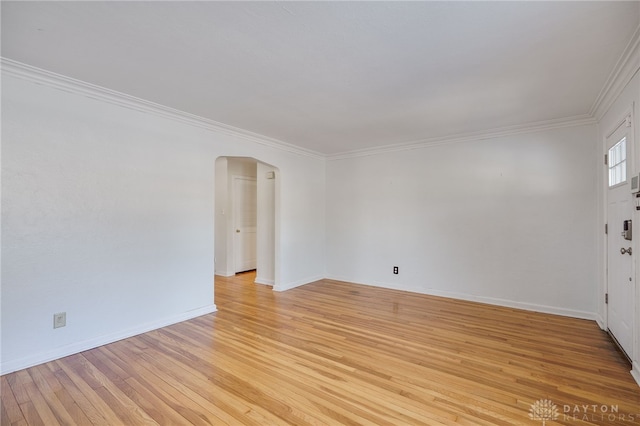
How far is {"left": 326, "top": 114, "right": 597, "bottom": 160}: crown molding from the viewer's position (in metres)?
3.63

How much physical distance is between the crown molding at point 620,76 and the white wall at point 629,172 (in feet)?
A: 0.14

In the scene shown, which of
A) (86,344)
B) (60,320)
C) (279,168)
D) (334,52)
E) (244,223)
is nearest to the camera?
(334,52)

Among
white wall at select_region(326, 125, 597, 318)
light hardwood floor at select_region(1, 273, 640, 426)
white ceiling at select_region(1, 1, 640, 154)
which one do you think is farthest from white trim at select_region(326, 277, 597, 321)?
white ceiling at select_region(1, 1, 640, 154)

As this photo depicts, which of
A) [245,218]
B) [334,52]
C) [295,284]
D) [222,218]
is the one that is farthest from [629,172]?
[222,218]

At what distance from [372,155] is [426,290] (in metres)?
2.51

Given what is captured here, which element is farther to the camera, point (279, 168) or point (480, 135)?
point (279, 168)

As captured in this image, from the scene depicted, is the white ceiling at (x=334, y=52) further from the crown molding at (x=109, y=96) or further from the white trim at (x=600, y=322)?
the white trim at (x=600, y=322)

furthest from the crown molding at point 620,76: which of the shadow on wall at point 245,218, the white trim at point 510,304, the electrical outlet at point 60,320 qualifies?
the electrical outlet at point 60,320

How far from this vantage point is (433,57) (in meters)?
2.23

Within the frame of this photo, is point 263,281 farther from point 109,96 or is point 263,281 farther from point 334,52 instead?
point 334,52

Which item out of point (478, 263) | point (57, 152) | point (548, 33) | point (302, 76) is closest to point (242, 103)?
point (302, 76)

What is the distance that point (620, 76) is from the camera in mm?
2480

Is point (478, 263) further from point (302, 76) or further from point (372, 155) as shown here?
point (302, 76)

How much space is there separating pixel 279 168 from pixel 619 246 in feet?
14.2
